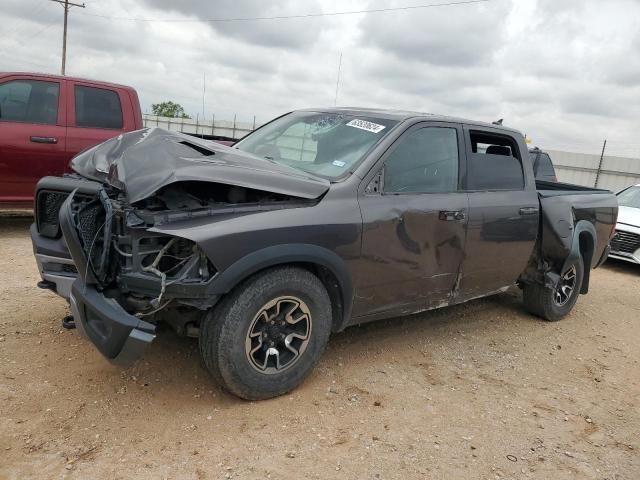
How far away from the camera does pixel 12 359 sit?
3.54 m

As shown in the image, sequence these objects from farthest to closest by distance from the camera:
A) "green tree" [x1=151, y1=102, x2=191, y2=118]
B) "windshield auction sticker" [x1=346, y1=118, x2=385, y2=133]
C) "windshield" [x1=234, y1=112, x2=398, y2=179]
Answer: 1. "green tree" [x1=151, y1=102, x2=191, y2=118]
2. "windshield auction sticker" [x1=346, y1=118, x2=385, y2=133]
3. "windshield" [x1=234, y1=112, x2=398, y2=179]

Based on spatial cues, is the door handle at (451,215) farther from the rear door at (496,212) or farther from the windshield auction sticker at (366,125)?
the windshield auction sticker at (366,125)

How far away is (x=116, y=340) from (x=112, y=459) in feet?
1.91

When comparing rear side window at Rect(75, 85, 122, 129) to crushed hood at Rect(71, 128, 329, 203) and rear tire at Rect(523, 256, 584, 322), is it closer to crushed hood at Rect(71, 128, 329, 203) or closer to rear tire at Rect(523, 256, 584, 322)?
crushed hood at Rect(71, 128, 329, 203)

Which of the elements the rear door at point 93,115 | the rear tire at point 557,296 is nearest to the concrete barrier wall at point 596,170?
the rear tire at point 557,296

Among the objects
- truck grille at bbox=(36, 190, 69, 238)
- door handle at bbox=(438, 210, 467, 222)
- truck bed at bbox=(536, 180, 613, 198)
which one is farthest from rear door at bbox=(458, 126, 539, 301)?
truck grille at bbox=(36, 190, 69, 238)

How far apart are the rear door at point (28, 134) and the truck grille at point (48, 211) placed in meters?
3.43

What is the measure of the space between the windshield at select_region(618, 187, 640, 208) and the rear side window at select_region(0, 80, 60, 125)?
9542mm

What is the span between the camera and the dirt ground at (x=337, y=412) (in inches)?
108

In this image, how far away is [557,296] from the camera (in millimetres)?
5531

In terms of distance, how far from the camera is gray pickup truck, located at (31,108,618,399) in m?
2.91

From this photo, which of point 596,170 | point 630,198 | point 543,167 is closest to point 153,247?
point 630,198

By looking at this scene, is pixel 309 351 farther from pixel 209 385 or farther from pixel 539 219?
pixel 539 219

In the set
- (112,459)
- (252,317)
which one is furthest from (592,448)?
(112,459)
